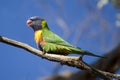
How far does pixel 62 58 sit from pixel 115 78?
17 centimetres

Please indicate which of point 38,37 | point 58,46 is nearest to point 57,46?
point 58,46

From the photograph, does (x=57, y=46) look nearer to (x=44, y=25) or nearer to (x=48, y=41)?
(x=48, y=41)

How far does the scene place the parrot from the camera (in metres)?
1.15

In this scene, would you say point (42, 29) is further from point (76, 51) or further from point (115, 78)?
point (115, 78)

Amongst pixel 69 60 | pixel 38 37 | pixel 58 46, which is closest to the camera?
pixel 69 60

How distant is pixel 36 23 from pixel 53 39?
0.12 metres

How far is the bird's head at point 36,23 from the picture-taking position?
1305mm

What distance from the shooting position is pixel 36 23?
131 cm

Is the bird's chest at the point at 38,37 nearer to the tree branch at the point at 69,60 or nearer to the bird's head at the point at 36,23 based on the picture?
the bird's head at the point at 36,23

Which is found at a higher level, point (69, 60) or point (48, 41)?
point (48, 41)

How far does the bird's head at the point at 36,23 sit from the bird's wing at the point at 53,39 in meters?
0.03

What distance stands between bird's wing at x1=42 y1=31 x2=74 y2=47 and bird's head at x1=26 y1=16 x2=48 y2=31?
3 centimetres

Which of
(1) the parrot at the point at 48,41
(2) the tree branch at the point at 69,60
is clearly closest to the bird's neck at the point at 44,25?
(1) the parrot at the point at 48,41

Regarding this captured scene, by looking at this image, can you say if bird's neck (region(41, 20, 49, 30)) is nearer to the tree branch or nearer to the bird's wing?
the bird's wing
